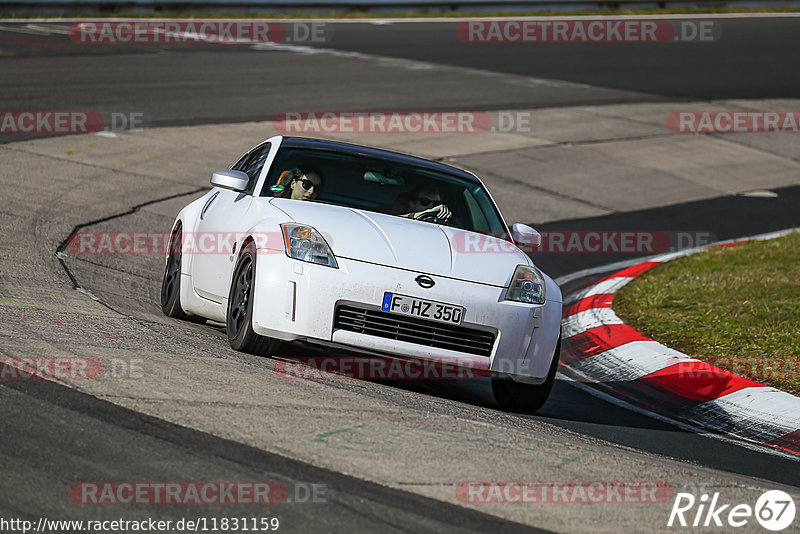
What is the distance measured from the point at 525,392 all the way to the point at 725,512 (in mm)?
2374

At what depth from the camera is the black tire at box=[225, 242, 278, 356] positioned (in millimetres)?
6480

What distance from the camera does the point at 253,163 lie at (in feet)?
26.6

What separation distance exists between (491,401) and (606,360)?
5.59 feet

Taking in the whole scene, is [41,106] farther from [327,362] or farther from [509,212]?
[327,362]

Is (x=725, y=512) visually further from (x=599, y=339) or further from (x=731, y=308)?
(x=731, y=308)

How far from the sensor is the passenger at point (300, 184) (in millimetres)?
A: 7406

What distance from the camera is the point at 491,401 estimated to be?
724 centimetres

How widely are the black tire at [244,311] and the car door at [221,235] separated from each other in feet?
0.77

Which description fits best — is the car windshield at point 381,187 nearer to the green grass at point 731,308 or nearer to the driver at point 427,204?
the driver at point 427,204

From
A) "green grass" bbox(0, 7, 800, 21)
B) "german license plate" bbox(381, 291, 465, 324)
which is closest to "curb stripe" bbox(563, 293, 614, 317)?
"german license plate" bbox(381, 291, 465, 324)

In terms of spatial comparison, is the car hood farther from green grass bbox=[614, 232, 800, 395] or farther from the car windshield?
green grass bbox=[614, 232, 800, 395]

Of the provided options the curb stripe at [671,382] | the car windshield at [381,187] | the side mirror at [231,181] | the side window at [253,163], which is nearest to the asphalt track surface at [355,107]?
the curb stripe at [671,382]

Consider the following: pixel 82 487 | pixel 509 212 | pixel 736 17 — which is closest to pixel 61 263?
pixel 82 487

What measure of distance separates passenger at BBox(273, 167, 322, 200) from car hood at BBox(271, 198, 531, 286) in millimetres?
222
